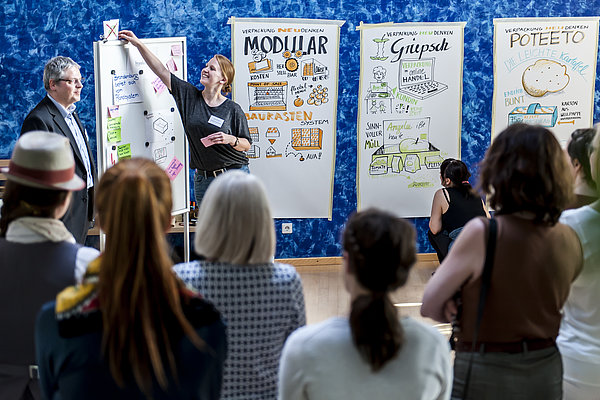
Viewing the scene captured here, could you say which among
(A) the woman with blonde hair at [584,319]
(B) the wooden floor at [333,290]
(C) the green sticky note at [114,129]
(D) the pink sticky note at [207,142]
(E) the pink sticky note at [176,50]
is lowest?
(B) the wooden floor at [333,290]

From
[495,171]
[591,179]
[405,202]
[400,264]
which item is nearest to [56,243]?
[400,264]

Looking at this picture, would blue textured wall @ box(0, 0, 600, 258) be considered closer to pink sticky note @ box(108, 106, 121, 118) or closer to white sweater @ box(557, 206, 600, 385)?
pink sticky note @ box(108, 106, 121, 118)

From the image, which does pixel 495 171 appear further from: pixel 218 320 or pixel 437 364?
pixel 218 320

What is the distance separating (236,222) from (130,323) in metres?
0.45

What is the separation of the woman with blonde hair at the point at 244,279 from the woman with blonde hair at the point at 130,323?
310 mm

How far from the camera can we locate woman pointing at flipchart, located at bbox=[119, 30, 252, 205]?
5133 millimetres

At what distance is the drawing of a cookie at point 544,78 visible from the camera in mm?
6238

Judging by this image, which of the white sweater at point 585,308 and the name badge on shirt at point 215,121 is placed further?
the name badge on shirt at point 215,121

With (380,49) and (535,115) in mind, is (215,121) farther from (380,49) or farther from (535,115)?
(535,115)

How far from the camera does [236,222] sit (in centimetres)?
186

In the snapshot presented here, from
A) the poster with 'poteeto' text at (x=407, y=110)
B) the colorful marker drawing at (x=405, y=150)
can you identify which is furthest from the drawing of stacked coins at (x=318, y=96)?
the colorful marker drawing at (x=405, y=150)

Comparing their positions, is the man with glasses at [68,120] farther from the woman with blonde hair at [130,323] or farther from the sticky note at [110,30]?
the woman with blonde hair at [130,323]

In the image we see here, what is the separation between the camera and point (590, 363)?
2.26 metres

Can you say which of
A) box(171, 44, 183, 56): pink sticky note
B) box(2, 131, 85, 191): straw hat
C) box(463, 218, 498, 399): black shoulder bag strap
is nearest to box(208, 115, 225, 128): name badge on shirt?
box(171, 44, 183, 56): pink sticky note
